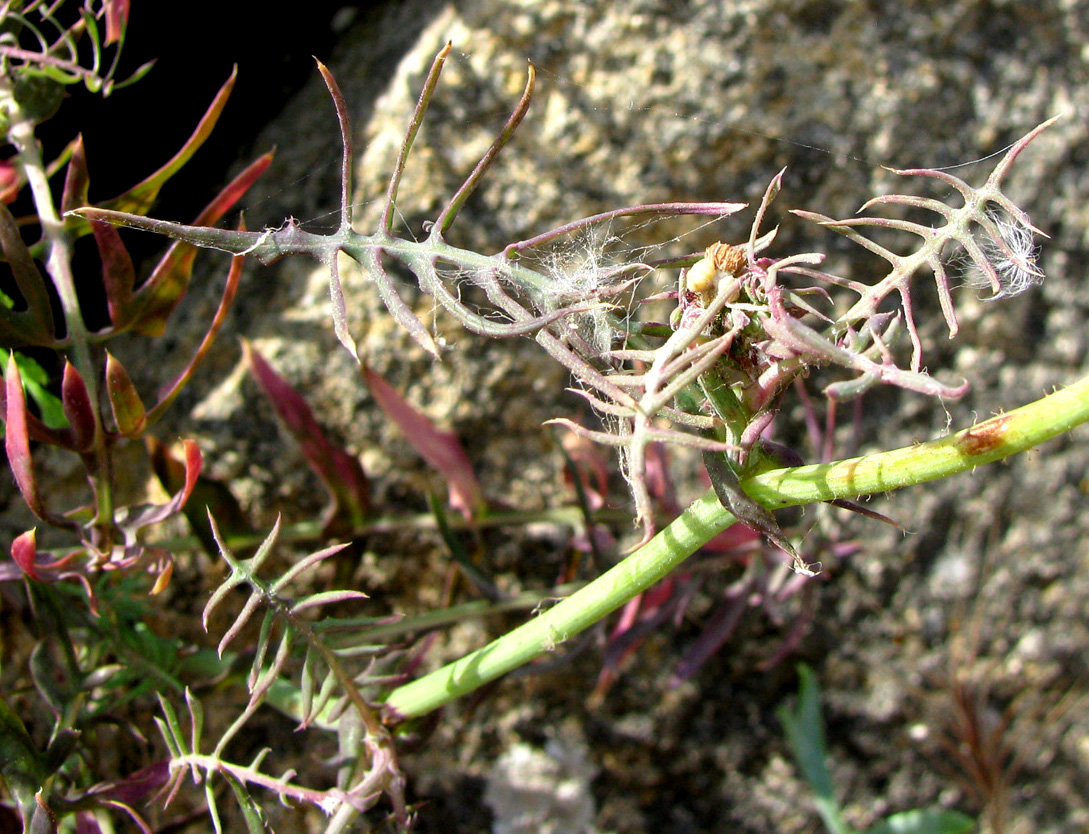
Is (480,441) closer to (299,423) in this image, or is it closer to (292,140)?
(299,423)

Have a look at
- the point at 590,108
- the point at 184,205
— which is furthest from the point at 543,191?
the point at 184,205

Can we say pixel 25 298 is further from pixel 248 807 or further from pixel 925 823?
pixel 925 823

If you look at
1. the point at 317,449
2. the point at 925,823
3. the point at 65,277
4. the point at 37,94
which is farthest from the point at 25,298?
the point at 925,823

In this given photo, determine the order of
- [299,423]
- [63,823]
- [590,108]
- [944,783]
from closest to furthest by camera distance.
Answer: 1. [63,823]
2. [299,423]
3. [590,108]
4. [944,783]

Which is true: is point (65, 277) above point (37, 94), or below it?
below

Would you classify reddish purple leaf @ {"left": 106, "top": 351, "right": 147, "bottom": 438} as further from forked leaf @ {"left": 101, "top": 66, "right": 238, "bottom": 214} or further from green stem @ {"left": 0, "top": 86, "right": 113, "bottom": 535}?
forked leaf @ {"left": 101, "top": 66, "right": 238, "bottom": 214}

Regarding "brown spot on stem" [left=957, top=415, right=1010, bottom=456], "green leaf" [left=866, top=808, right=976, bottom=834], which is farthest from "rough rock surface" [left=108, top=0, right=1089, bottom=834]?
"brown spot on stem" [left=957, top=415, right=1010, bottom=456]

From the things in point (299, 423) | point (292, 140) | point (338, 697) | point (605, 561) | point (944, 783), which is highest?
point (292, 140)
